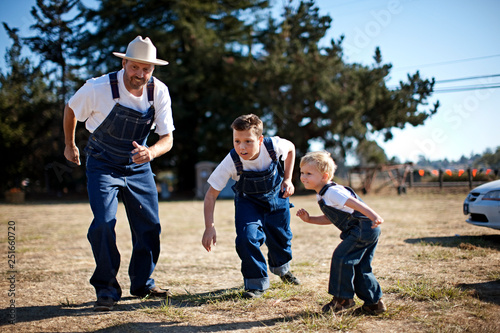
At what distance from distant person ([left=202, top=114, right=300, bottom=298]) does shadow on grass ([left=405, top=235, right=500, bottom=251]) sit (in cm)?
299

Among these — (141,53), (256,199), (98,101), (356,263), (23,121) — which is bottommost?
(356,263)

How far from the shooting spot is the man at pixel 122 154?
10.9 ft

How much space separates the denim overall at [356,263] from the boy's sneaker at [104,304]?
1.81m

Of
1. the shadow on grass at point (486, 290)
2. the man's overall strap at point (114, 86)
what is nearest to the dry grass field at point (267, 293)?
the shadow on grass at point (486, 290)

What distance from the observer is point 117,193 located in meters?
3.56

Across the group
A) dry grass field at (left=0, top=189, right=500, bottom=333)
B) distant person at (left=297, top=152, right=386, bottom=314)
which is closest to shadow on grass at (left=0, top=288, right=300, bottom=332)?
dry grass field at (left=0, top=189, right=500, bottom=333)

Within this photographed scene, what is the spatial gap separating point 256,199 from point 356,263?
1.20 metres

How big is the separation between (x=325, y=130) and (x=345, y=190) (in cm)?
2125

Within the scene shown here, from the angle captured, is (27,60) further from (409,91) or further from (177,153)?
(409,91)

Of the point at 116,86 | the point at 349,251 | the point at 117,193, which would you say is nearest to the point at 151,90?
the point at 116,86

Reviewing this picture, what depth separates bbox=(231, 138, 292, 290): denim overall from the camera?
11.5ft

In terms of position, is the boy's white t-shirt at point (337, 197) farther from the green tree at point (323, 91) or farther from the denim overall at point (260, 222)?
the green tree at point (323, 91)

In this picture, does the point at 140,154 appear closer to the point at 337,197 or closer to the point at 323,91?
the point at 337,197

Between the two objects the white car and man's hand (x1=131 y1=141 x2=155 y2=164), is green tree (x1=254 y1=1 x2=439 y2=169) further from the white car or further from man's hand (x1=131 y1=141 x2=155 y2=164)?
man's hand (x1=131 y1=141 x2=155 y2=164)
